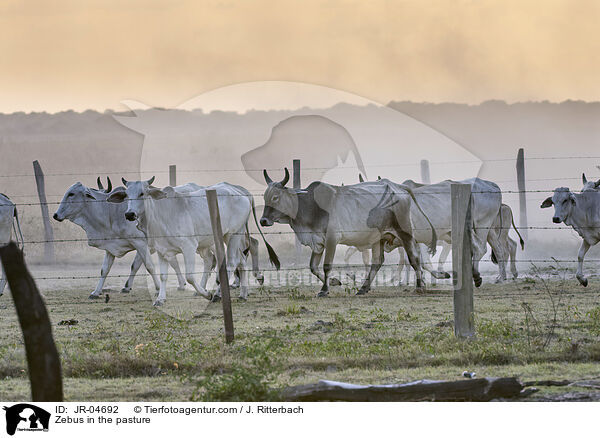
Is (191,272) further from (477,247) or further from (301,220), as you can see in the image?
(477,247)

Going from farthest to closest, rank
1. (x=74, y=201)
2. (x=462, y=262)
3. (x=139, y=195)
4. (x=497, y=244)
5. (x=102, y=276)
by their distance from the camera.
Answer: (x=497, y=244) → (x=74, y=201) → (x=102, y=276) → (x=139, y=195) → (x=462, y=262)

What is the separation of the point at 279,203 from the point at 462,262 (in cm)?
634

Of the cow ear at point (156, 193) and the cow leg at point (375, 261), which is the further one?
the cow leg at point (375, 261)

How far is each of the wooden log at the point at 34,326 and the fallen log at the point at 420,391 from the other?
1722 millimetres

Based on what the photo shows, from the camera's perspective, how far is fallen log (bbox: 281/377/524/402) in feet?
22.0

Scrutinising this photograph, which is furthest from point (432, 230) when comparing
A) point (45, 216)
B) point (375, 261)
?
point (45, 216)

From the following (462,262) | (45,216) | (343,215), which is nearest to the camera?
(462,262)

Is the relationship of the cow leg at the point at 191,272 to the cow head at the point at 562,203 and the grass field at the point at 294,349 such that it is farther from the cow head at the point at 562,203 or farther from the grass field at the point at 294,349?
the cow head at the point at 562,203

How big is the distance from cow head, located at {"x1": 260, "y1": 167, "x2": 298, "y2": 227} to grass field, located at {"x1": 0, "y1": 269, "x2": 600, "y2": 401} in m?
2.52

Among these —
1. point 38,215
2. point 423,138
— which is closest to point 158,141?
point 38,215
